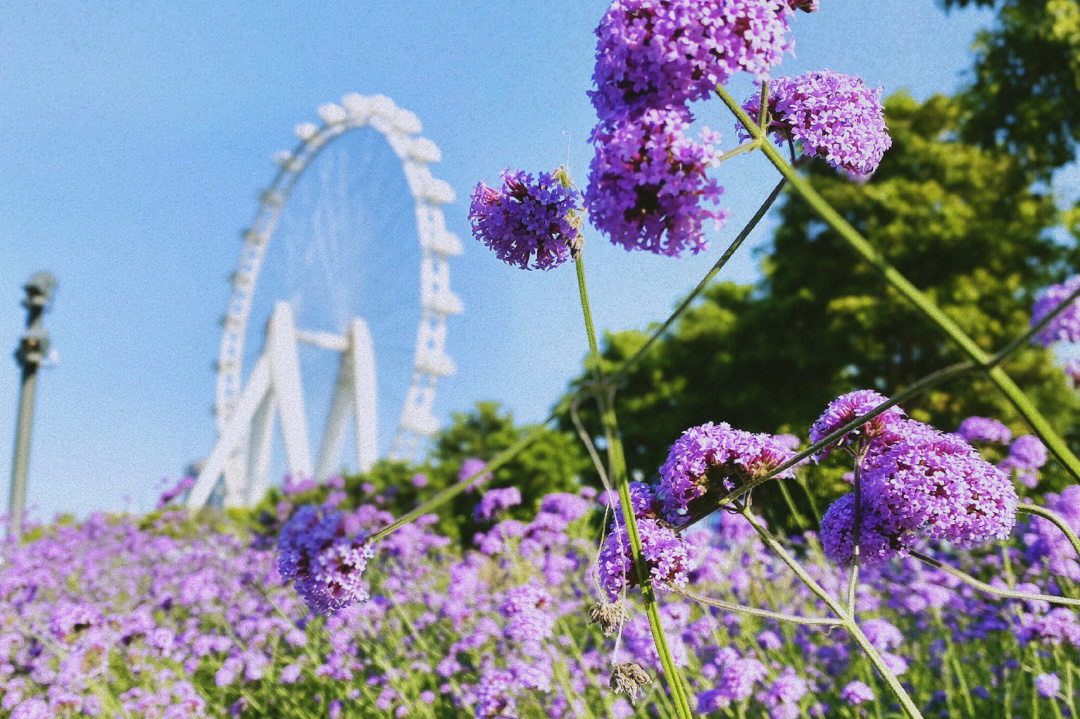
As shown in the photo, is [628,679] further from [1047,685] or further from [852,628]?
[1047,685]

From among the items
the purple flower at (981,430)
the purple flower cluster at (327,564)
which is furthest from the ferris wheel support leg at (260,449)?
the purple flower cluster at (327,564)

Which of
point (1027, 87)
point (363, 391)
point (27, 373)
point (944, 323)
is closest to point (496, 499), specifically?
point (944, 323)

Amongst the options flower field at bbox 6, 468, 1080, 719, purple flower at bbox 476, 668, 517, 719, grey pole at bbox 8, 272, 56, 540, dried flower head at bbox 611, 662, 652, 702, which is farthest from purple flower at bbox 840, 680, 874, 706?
grey pole at bbox 8, 272, 56, 540

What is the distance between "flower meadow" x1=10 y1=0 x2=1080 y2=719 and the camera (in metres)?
1.06

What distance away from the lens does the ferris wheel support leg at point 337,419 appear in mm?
22266

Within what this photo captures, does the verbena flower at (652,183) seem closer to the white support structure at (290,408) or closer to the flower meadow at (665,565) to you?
the flower meadow at (665,565)

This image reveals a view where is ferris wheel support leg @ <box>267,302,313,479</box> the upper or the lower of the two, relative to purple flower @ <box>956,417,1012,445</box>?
upper

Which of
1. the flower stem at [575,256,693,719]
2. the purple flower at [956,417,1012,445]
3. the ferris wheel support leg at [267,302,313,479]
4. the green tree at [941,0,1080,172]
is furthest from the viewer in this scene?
the ferris wheel support leg at [267,302,313,479]

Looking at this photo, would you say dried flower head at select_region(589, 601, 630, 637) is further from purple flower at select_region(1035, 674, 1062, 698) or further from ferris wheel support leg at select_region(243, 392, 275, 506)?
ferris wheel support leg at select_region(243, 392, 275, 506)

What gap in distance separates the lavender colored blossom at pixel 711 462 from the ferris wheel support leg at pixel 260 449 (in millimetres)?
24683

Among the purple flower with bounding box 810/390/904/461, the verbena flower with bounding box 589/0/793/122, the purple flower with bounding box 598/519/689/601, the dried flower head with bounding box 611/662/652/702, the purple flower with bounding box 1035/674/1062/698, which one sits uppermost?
the verbena flower with bounding box 589/0/793/122

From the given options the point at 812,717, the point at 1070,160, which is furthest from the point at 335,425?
the point at 812,717

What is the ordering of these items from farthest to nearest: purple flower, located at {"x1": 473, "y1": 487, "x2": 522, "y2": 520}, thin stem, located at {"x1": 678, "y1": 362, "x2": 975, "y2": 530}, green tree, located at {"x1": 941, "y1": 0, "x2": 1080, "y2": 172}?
1. green tree, located at {"x1": 941, "y1": 0, "x2": 1080, "y2": 172}
2. purple flower, located at {"x1": 473, "y1": 487, "x2": 522, "y2": 520}
3. thin stem, located at {"x1": 678, "y1": 362, "x2": 975, "y2": 530}

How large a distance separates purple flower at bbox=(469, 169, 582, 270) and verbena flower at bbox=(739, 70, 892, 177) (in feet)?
1.14
